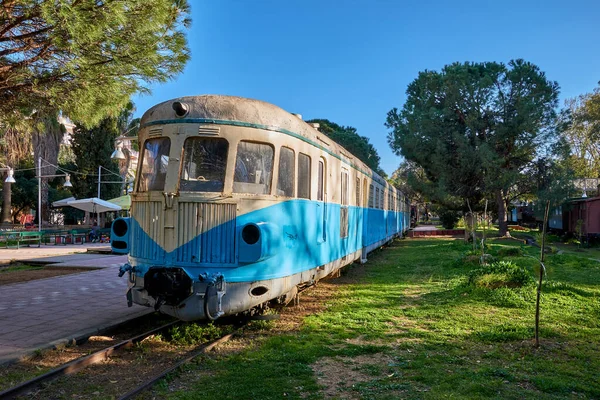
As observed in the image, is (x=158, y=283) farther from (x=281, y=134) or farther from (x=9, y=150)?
(x=9, y=150)

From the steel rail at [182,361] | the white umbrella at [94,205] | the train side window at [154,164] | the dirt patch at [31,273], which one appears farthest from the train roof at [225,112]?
the white umbrella at [94,205]

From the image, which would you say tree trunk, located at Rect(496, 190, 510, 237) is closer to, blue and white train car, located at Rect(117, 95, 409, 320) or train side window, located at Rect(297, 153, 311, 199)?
train side window, located at Rect(297, 153, 311, 199)

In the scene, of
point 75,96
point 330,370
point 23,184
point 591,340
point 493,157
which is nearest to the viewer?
point 330,370

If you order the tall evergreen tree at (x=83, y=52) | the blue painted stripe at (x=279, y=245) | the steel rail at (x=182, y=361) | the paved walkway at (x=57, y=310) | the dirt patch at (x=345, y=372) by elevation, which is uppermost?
the tall evergreen tree at (x=83, y=52)

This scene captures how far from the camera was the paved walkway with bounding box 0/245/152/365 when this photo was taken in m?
6.05

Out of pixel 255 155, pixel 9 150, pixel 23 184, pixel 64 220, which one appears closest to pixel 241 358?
pixel 255 155

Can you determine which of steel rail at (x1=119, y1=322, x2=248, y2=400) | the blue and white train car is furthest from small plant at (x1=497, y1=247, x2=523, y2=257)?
steel rail at (x1=119, y1=322, x2=248, y2=400)

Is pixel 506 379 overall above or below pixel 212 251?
below

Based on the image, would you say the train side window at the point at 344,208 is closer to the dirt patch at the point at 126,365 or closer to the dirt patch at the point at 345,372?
the dirt patch at the point at 126,365

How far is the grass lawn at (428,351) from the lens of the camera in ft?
15.1

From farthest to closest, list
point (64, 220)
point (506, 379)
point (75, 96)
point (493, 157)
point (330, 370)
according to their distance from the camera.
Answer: point (64, 220)
point (493, 157)
point (75, 96)
point (330, 370)
point (506, 379)

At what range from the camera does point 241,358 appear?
18.1ft

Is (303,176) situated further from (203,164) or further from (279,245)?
(203,164)

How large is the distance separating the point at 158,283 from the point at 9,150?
28.2 meters
